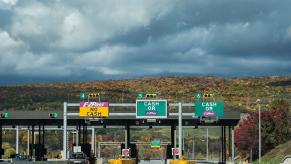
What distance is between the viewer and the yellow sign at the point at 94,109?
80250 mm

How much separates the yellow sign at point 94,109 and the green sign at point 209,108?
9982 mm

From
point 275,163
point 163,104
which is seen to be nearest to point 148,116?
point 163,104

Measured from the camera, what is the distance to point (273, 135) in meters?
95.9

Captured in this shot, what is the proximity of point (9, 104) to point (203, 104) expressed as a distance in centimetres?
9912

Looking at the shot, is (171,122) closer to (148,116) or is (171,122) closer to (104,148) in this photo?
(148,116)

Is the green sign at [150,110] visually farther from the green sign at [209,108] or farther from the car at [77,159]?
the car at [77,159]

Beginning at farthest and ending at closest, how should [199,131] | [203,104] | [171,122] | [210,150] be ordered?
[199,131]
[210,150]
[171,122]
[203,104]

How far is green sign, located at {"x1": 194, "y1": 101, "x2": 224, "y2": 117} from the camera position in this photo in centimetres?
7900

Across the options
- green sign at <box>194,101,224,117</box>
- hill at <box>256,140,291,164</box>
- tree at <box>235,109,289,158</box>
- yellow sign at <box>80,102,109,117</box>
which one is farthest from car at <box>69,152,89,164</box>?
tree at <box>235,109,289,158</box>

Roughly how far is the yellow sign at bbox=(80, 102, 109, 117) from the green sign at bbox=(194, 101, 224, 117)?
9982 mm

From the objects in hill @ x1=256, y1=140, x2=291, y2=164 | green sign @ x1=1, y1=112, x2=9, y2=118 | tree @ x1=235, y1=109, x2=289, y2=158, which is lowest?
hill @ x1=256, y1=140, x2=291, y2=164

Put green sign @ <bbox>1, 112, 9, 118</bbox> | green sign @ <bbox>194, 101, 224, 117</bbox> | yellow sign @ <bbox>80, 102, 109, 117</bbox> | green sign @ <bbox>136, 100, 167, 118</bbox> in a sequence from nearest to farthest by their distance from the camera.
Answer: green sign @ <bbox>194, 101, 224, 117</bbox> < green sign @ <bbox>136, 100, 167, 118</bbox> < yellow sign @ <bbox>80, 102, 109, 117</bbox> < green sign @ <bbox>1, 112, 9, 118</bbox>

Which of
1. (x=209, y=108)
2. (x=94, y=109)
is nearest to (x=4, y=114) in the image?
(x=94, y=109)

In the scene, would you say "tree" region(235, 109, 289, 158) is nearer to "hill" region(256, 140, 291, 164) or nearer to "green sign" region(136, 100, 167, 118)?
"hill" region(256, 140, 291, 164)
